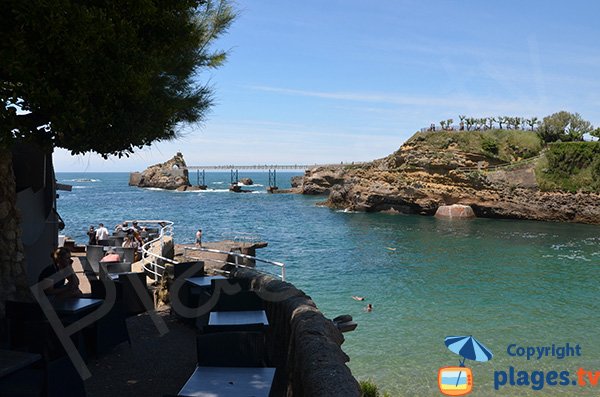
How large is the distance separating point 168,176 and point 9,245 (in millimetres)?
138478

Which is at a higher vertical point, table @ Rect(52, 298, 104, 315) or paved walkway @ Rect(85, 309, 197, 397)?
table @ Rect(52, 298, 104, 315)

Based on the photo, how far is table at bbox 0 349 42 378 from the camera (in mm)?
4656

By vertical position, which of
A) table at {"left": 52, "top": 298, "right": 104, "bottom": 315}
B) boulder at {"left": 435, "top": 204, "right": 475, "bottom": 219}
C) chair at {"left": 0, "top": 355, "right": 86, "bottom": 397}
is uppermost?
table at {"left": 52, "top": 298, "right": 104, "bottom": 315}

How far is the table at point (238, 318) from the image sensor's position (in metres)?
6.75

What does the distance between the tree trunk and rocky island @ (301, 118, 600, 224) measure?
60.6 meters

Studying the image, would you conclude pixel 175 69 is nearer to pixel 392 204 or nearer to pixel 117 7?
pixel 117 7

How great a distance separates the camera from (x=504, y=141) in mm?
74312

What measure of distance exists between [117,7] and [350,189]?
71410 mm

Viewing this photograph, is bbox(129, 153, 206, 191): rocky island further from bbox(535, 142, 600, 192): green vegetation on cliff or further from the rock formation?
bbox(535, 142, 600, 192): green vegetation on cliff

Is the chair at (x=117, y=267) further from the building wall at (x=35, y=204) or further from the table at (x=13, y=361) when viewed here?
the table at (x=13, y=361)

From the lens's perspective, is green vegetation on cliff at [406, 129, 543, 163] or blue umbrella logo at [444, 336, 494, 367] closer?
blue umbrella logo at [444, 336, 494, 367]

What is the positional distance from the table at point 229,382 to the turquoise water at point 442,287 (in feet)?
29.8

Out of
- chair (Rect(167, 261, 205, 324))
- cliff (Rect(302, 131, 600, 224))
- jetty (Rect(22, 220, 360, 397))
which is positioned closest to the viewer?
jetty (Rect(22, 220, 360, 397))

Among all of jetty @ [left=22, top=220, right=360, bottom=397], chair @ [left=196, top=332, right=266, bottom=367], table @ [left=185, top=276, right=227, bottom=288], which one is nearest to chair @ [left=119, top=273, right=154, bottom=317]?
jetty @ [left=22, top=220, right=360, bottom=397]
